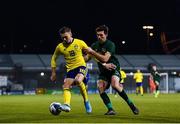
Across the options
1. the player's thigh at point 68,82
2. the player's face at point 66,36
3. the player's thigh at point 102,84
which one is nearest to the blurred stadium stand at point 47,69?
the player's thigh at point 102,84

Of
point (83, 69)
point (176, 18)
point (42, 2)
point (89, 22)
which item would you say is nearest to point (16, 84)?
point (42, 2)

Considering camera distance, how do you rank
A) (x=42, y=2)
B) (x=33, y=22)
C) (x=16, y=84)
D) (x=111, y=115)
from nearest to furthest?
1. (x=111, y=115)
2. (x=16, y=84)
3. (x=42, y=2)
4. (x=33, y=22)

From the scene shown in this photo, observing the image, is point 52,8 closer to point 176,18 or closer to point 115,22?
point 115,22

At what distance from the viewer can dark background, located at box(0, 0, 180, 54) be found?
65.4 m

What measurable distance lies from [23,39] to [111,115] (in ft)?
202

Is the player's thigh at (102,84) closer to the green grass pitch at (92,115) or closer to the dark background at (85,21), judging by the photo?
the green grass pitch at (92,115)

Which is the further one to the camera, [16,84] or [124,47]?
[124,47]

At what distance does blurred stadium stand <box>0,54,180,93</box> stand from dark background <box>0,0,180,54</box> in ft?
17.9

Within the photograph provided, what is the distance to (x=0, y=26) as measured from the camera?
69125 mm

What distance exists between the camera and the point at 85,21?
70.4 m

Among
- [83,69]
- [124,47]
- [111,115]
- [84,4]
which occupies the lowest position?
[111,115]

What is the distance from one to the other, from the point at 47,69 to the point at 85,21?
1403cm

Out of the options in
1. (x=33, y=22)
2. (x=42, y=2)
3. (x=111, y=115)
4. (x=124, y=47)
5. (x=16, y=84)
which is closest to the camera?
(x=111, y=115)

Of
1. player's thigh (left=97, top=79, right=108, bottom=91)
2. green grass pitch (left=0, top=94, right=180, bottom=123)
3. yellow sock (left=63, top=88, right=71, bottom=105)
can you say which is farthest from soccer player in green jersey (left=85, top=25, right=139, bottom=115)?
yellow sock (left=63, top=88, right=71, bottom=105)
